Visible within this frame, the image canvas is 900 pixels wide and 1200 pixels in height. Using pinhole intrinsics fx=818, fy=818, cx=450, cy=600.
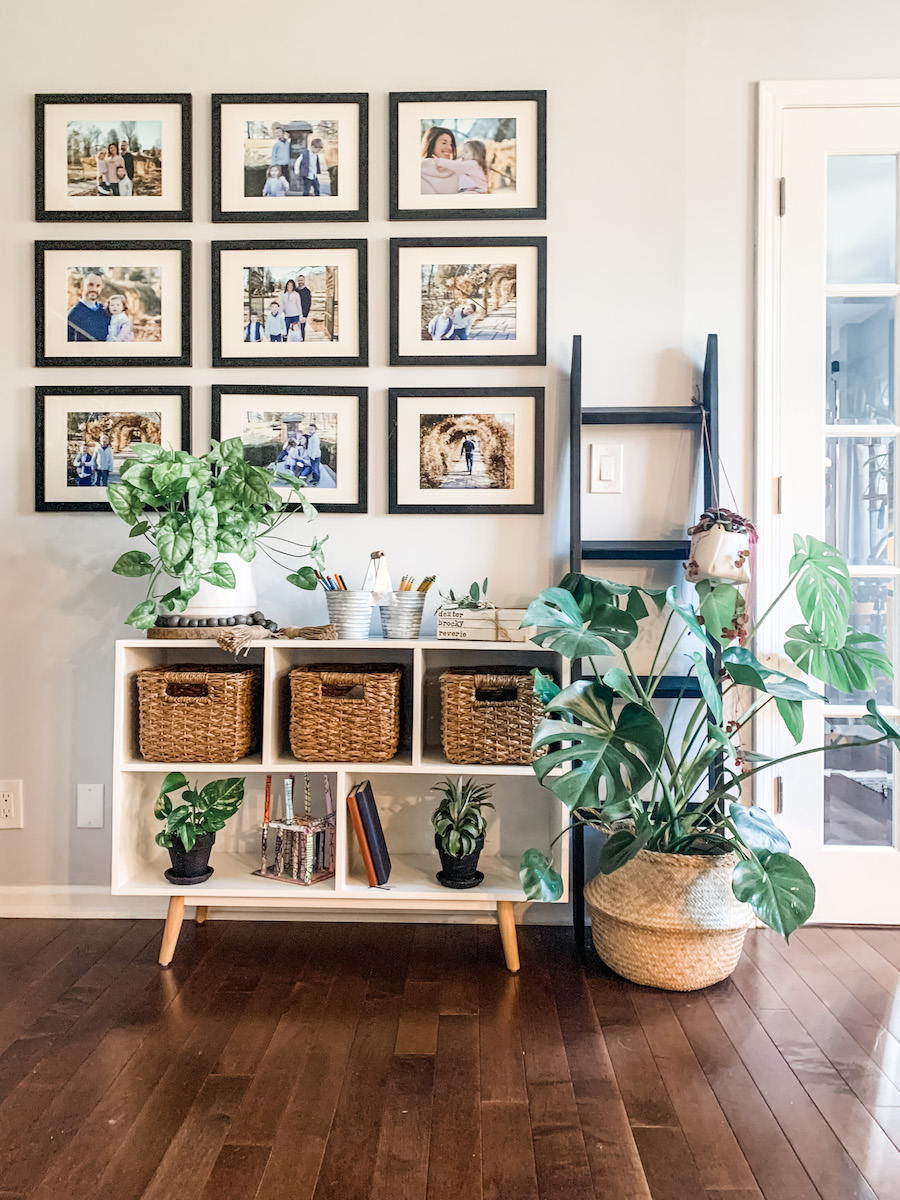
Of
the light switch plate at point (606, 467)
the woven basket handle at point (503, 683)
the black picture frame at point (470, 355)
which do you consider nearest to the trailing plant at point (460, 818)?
the woven basket handle at point (503, 683)

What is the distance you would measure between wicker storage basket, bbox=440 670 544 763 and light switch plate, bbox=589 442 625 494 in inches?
24.0

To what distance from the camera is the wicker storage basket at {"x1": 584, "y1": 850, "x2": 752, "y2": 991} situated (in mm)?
1800

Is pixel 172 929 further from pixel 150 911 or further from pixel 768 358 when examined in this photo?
pixel 768 358

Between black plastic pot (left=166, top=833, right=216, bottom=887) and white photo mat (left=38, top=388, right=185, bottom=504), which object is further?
white photo mat (left=38, top=388, right=185, bottom=504)

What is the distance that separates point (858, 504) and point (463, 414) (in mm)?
1110

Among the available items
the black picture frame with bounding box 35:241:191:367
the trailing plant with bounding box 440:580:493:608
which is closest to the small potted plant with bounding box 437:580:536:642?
the trailing plant with bounding box 440:580:493:608

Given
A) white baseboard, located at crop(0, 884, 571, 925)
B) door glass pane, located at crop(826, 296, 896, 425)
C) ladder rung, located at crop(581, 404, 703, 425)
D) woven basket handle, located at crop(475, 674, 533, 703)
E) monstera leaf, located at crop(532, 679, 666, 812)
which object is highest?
door glass pane, located at crop(826, 296, 896, 425)

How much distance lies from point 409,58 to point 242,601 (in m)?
1.55

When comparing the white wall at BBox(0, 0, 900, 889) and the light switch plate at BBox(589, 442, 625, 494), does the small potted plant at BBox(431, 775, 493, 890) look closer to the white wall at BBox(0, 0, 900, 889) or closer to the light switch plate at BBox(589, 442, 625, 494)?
the white wall at BBox(0, 0, 900, 889)

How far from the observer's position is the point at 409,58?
2234 millimetres

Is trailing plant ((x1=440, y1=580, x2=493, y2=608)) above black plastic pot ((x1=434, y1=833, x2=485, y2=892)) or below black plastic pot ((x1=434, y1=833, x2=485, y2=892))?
above

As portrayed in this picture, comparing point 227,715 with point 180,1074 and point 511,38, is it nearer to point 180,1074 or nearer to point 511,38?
point 180,1074

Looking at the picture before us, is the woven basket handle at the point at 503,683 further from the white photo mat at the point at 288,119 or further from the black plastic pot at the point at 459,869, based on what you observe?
the white photo mat at the point at 288,119

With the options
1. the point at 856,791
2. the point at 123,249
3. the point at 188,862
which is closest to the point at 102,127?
the point at 123,249
